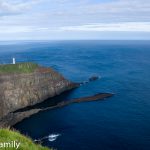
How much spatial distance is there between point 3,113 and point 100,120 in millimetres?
37449

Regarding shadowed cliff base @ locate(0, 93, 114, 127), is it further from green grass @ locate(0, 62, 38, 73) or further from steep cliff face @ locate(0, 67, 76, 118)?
green grass @ locate(0, 62, 38, 73)

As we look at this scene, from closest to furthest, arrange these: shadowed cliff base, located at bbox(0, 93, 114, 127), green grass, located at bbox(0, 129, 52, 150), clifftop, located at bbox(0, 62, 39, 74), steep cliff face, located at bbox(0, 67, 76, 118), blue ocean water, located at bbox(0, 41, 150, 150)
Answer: green grass, located at bbox(0, 129, 52, 150), blue ocean water, located at bbox(0, 41, 150, 150), shadowed cliff base, located at bbox(0, 93, 114, 127), steep cliff face, located at bbox(0, 67, 76, 118), clifftop, located at bbox(0, 62, 39, 74)

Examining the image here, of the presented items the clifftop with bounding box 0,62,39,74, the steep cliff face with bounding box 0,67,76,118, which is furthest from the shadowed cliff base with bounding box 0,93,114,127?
the clifftop with bounding box 0,62,39,74

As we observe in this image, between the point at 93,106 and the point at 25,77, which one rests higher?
the point at 25,77

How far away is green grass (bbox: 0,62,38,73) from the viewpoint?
132 metres

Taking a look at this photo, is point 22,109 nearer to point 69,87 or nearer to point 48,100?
point 48,100

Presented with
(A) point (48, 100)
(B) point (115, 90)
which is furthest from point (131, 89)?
(A) point (48, 100)

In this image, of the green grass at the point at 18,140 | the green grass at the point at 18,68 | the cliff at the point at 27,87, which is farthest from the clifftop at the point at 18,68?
the green grass at the point at 18,140

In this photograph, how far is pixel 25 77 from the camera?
438ft

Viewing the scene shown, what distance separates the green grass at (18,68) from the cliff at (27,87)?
0.74 metres

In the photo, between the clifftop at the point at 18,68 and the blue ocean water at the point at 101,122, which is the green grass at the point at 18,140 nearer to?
the blue ocean water at the point at 101,122

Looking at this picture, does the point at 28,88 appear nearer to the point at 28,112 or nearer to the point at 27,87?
the point at 27,87

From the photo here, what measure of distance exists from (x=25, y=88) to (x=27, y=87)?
1.67 metres

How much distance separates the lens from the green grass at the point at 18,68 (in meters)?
132
